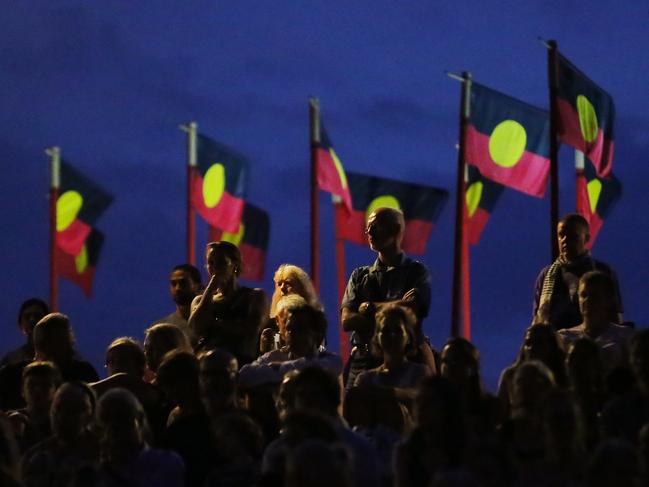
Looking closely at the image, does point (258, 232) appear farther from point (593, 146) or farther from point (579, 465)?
point (579, 465)

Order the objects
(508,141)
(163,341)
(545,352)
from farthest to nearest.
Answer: (508,141), (163,341), (545,352)

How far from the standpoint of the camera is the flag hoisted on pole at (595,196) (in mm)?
16875

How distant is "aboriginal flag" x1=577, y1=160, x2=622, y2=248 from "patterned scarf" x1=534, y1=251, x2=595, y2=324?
7.71 metres

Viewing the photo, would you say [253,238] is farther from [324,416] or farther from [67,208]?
[324,416]

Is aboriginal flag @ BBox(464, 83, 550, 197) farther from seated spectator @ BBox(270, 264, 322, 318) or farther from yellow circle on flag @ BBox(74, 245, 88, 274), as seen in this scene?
seated spectator @ BBox(270, 264, 322, 318)

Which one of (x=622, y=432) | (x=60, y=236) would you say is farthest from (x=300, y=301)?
(x=60, y=236)

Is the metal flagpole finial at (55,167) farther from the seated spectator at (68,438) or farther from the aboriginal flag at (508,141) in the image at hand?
the seated spectator at (68,438)

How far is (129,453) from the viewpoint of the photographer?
6879 millimetres

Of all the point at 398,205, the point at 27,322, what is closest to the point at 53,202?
the point at 398,205

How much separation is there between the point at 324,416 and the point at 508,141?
A: 12014 millimetres

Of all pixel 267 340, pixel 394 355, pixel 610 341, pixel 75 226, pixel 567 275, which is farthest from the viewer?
pixel 75 226

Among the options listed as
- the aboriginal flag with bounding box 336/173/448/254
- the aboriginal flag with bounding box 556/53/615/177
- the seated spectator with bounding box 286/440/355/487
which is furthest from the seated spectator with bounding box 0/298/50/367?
the aboriginal flag with bounding box 336/173/448/254

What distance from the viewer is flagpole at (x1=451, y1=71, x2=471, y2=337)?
18266 millimetres

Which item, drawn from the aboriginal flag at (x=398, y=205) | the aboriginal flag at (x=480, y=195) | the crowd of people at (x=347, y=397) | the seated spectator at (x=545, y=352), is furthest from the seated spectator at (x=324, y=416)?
the aboriginal flag at (x=398, y=205)
